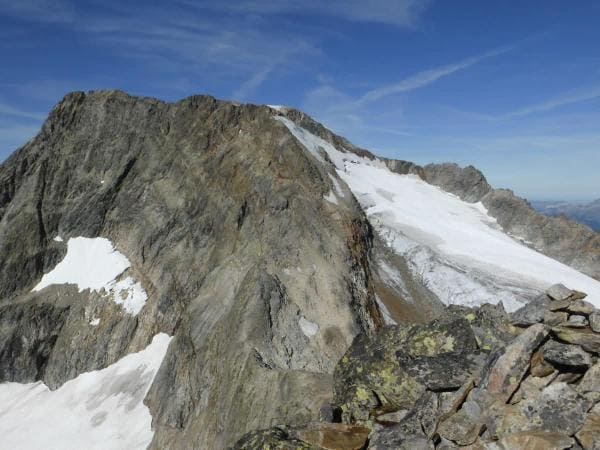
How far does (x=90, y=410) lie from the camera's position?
133 ft

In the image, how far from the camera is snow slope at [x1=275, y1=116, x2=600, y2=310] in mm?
41281

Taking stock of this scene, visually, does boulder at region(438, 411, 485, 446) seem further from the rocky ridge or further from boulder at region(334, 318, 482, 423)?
the rocky ridge

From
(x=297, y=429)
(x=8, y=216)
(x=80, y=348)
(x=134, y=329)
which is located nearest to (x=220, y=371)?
(x=134, y=329)

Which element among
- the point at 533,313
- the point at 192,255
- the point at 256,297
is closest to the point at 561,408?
the point at 533,313

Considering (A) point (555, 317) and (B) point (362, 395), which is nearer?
(A) point (555, 317)

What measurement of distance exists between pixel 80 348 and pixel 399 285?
1378 inches

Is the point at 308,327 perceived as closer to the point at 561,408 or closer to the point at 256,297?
the point at 256,297

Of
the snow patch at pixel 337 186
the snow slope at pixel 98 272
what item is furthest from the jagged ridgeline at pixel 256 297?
the snow patch at pixel 337 186

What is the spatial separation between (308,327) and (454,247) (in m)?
25.0

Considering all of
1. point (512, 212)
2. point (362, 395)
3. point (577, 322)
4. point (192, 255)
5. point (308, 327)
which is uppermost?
point (512, 212)

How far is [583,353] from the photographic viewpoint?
8164 mm

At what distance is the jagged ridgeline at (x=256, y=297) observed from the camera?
941cm

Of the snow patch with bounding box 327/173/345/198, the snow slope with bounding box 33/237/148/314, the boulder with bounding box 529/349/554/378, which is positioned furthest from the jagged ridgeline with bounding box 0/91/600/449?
the snow patch with bounding box 327/173/345/198

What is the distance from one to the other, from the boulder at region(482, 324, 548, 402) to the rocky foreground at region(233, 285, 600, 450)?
0.06ft
